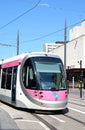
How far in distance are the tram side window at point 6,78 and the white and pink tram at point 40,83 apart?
73.2 inches

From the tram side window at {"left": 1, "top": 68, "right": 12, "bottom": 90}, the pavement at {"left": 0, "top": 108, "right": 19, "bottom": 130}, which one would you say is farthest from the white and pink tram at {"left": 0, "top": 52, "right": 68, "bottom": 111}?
the pavement at {"left": 0, "top": 108, "right": 19, "bottom": 130}

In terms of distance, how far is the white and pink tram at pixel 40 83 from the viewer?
1986 cm

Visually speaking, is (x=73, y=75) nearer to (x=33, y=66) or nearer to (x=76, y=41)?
(x=76, y=41)

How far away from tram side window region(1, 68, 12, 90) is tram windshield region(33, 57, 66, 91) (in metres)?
3.69

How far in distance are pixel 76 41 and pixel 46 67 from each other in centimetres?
6226

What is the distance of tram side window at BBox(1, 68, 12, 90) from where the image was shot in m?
24.2

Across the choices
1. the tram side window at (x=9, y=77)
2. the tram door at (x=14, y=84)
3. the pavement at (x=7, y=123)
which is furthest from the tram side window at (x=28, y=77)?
the tram side window at (x=9, y=77)

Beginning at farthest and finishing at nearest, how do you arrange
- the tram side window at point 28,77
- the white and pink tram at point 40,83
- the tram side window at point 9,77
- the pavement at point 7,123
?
the tram side window at point 9,77, the tram side window at point 28,77, the white and pink tram at point 40,83, the pavement at point 7,123

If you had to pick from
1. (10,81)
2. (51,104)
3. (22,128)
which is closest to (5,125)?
(22,128)

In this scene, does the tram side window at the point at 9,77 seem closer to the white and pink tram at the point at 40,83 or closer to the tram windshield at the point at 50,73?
the white and pink tram at the point at 40,83

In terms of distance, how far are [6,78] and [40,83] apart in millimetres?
5524

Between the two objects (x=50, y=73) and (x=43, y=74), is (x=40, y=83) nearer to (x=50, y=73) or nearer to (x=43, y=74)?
(x=43, y=74)

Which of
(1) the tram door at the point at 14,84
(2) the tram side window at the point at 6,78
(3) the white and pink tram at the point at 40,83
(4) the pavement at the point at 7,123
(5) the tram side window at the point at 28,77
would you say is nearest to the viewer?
(4) the pavement at the point at 7,123

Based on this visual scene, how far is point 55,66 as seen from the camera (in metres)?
20.8
